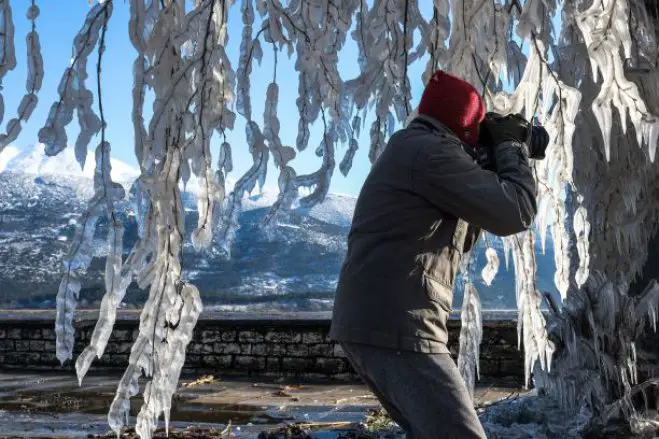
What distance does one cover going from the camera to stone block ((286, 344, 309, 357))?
7.86m

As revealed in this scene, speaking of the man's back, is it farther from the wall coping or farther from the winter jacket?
the wall coping

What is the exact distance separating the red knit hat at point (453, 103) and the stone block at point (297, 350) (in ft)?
19.8

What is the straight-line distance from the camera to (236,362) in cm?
820

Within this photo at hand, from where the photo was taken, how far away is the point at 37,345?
9219 millimetres

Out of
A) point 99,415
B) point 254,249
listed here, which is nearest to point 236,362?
point 99,415

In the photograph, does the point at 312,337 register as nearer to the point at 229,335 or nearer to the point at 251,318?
the point at 251,318

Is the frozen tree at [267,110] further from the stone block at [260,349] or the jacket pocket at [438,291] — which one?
the stone block at [260,349]

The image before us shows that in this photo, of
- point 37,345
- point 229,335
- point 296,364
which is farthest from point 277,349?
point 37,345

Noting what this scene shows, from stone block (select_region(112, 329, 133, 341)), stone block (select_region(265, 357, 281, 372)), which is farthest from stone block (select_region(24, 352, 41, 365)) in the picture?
stone block (select_region(265, 357, 281, 372))

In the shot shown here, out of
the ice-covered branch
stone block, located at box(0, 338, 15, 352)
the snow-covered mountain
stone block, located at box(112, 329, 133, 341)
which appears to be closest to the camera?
the ice-covered branch

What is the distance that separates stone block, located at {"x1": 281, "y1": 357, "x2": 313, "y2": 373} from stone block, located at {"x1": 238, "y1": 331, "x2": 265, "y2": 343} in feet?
1.21

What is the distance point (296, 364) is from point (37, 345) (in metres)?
3.71

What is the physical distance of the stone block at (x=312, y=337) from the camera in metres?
7.80

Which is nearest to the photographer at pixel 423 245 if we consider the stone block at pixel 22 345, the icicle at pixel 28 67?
the icicle at pixel 28 67
